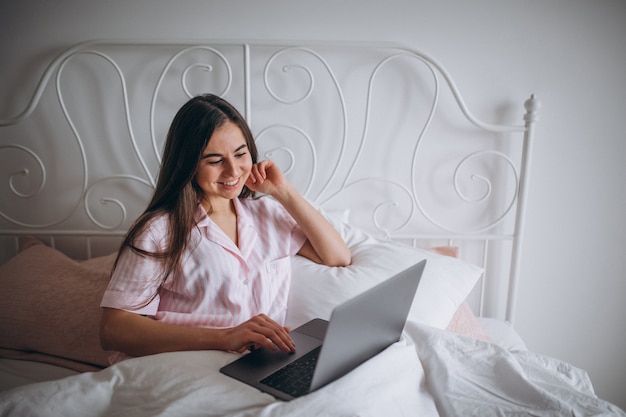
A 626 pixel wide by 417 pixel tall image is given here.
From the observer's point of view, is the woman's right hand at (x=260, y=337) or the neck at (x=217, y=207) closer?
the woman's right hand at (x=260, y=337)

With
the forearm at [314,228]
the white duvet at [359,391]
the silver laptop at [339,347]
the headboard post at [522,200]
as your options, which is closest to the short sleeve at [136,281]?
the white duvet at [359,391]

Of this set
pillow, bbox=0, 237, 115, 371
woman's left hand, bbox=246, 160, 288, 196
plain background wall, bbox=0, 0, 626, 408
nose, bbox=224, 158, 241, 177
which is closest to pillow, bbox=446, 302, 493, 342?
plain background wall, bbox=0, 0, 626, 408

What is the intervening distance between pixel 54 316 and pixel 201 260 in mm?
522

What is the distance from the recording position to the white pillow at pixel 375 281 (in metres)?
1.21

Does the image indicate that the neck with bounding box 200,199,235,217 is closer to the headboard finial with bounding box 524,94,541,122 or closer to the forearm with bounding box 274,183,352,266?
the forearm with bounding box 274,183,352,266

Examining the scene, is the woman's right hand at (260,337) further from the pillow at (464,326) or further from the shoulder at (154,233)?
the pillow at (464,326)

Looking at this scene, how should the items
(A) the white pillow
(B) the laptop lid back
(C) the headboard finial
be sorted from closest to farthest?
(B) the laptop lid back
(A) the white pillow
(C) the headboard finial

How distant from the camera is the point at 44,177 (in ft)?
5.32

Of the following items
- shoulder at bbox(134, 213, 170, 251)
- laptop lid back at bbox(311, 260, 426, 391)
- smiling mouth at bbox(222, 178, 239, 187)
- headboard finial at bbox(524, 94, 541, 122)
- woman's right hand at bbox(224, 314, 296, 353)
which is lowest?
woman's right hand at bbox(224, 314, 296, 353)

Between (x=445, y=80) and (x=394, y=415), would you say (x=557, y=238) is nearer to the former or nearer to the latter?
(x=445, y=80)

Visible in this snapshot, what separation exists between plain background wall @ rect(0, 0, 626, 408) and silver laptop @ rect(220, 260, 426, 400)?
992mm

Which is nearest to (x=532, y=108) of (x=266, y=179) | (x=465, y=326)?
(x=465, y=326)

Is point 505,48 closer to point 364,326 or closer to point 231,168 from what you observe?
point 231,168

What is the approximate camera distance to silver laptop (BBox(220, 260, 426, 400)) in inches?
29.9
